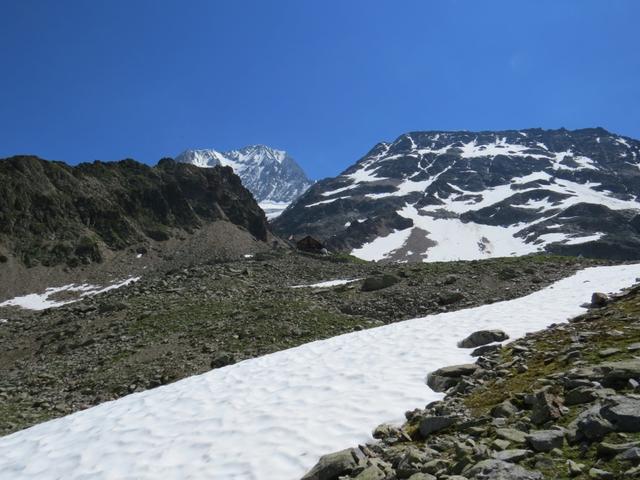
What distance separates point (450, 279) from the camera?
101 ft

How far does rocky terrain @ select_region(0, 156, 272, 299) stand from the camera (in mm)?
90875

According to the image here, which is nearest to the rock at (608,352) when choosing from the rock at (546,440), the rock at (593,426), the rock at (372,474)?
the rock at (593,426)

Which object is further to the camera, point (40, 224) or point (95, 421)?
point (40, 224)

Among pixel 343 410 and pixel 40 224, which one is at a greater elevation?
pixel 40 224

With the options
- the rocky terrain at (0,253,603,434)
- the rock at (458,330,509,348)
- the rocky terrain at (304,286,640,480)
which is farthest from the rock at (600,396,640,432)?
the rocky terrain at (0,253,603,434)

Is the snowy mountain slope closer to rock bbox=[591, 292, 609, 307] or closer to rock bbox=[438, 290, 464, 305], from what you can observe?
rock bbox=[591, 292, 609, 307]

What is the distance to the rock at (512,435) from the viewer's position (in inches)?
256

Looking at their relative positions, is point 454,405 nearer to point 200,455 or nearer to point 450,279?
point 200,455

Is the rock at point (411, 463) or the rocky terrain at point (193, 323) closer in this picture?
the rock at point (411, 463)

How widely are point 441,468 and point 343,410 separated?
3516 mm

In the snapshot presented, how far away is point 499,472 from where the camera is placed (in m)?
5.59

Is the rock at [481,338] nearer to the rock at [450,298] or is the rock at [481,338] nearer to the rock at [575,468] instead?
the rock at [575,468]


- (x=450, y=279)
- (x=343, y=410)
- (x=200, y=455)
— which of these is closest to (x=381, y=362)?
(x=343, y=410)

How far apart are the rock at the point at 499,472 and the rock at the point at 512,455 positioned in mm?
165
